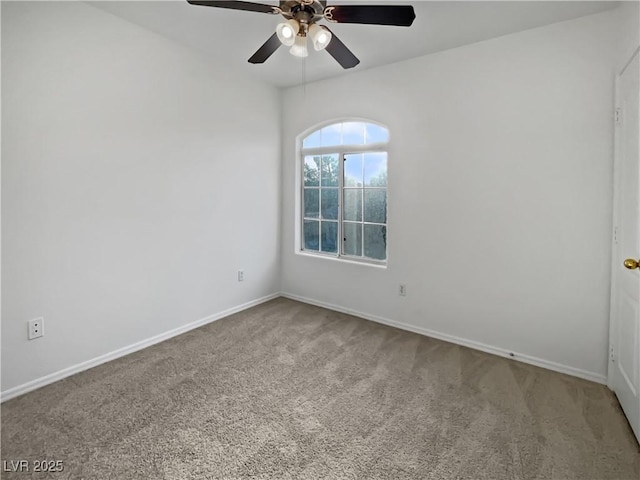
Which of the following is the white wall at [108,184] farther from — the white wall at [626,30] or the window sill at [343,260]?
the white wall at [626,30]

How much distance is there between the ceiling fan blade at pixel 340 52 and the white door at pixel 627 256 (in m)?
1.63

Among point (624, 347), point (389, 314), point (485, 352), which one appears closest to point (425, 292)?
point (389, 314)

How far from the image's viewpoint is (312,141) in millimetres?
4133

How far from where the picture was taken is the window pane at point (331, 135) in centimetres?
389

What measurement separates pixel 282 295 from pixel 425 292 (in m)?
1.88

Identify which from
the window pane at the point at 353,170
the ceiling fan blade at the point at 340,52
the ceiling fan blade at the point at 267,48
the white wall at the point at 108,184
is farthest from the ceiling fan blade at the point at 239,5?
the window pane at the point at 353,170

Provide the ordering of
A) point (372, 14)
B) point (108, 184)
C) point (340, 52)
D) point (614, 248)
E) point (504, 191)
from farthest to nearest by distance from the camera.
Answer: point (504, 191)
point (108, 184)
point (614, 248)
point (340, 52)
point (372, 14)

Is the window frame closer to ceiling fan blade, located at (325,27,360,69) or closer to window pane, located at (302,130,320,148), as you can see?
window pane, located at (302,130,320,148)

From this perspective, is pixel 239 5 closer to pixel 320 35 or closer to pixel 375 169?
pixel 320 35

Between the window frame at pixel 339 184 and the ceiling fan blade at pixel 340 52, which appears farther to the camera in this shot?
the window frame at pixel 339 184

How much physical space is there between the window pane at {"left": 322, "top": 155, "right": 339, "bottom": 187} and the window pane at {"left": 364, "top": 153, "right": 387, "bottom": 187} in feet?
1.28

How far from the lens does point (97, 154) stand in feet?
8.32

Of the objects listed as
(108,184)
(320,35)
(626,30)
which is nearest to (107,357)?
(108,184)

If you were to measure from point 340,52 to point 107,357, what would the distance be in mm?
2833
